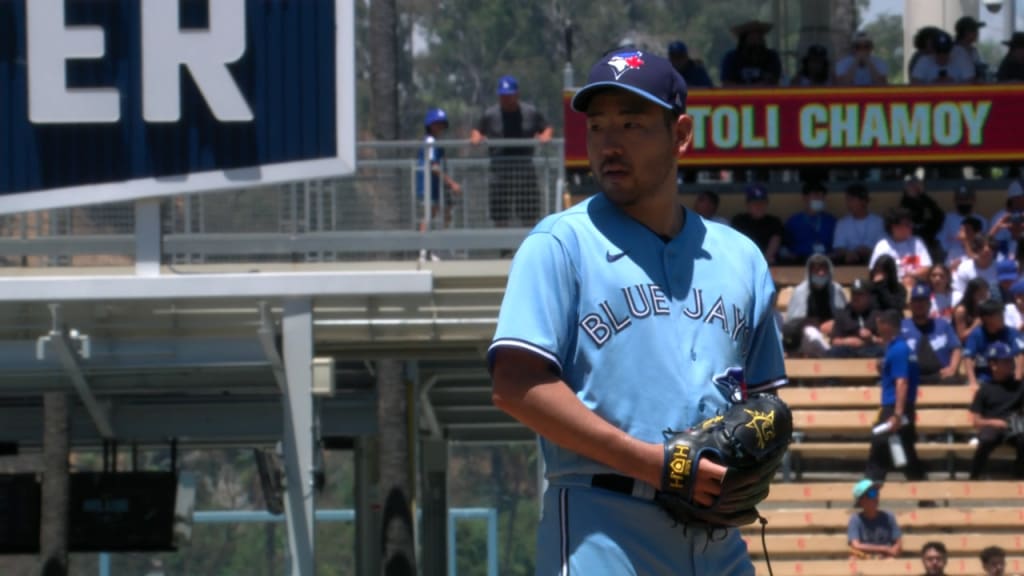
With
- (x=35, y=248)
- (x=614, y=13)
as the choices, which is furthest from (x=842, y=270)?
(x=614, y=13)

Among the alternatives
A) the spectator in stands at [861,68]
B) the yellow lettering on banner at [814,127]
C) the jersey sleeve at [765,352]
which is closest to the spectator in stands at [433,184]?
the yellow lettering on banner at [814,127]

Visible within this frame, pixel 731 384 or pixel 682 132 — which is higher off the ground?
pixel 682 132

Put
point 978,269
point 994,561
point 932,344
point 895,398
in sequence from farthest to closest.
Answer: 1. point 978,269
2. point 932,344
3. point 895,398
4. point 994,561

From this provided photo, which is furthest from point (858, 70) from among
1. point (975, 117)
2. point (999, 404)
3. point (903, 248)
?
point (999, 404)

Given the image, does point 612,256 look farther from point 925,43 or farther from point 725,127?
point 925,43

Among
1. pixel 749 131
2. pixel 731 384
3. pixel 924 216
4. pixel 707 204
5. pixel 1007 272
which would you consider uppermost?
pixel 749 131

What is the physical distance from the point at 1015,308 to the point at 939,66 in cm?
511

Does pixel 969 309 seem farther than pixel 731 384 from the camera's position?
Yes

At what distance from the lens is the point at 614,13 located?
57.9 m

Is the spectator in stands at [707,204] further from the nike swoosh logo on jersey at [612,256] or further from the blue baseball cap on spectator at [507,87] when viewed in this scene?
the nike swoosh logo on jersey at [612,256]

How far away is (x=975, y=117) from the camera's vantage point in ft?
63.1

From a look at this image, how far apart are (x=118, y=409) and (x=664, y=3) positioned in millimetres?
44118

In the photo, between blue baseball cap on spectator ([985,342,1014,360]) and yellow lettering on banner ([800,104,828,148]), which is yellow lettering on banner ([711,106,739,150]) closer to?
yellow lettering on banner ([800,104,828,148])

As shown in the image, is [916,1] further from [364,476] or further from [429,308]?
[429,308]
